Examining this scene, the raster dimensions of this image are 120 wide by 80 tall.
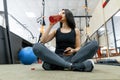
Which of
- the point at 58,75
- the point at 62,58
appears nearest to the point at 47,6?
the point at 62,58

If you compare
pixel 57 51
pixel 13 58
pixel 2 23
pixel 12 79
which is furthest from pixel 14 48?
pixel 12 79

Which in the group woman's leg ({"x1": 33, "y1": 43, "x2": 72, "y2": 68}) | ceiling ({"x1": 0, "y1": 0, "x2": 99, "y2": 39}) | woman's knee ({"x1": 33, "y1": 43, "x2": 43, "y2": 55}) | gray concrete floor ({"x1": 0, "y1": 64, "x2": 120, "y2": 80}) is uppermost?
ceiling ({"x1": 0, "y1": 0, "x2": 99, "y2": 39})

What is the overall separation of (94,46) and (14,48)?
3.74 m

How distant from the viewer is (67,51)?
2.30m

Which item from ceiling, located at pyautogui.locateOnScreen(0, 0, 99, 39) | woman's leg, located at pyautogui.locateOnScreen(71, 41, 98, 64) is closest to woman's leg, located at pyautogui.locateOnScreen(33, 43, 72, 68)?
woman's leg, located at pyautogui.locateOnScreen(71, 41, 98, 64)

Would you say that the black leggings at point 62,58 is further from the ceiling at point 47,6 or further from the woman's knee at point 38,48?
the ceiling at point 47,6

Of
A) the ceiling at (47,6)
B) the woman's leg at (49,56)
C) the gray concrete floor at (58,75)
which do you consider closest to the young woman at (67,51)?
the woman's leg at (49,56)

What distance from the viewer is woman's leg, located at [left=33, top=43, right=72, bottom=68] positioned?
2.21m

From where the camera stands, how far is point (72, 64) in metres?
2.24

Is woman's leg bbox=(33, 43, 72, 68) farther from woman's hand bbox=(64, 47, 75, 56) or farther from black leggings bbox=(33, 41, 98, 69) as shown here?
woman's hand bbox=(64, 47, 75, 56)

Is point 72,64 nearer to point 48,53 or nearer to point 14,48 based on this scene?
point 48,53

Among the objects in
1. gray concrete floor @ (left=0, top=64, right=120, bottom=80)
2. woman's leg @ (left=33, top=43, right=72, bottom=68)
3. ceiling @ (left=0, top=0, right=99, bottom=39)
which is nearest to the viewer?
gray concrete floor @ (left=0, top=64, right=120, bottom=80)

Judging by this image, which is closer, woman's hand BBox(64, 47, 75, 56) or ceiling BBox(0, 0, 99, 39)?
woman's hand BBox(64, 47, 75, 56)

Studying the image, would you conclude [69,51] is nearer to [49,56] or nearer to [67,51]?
[67,51]
